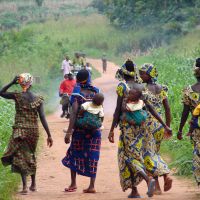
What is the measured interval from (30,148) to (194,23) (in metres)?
36.9

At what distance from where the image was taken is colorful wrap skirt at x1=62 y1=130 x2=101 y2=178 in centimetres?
1034

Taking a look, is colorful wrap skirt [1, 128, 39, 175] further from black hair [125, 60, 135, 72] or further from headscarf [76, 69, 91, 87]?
black hair [125, 60, 135, 72]

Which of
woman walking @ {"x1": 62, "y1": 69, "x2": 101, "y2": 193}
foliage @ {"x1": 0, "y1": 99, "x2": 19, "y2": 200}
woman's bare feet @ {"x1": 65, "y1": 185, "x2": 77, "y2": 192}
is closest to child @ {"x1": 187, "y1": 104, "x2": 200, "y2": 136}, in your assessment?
woman walking @ {"x1": 62, "y1": 69, "x2": 101, "y2": 193}

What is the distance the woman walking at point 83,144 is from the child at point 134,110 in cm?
94

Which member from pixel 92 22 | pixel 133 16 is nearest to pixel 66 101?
pixel 133 16

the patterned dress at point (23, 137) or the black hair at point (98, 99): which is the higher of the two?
the black hair at point (98, 99)

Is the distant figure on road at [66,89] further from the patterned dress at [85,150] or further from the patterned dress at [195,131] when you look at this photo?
the patterned dress at [195,131]

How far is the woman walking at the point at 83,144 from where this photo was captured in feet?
33.7

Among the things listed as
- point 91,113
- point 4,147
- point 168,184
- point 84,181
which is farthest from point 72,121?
point 4,147

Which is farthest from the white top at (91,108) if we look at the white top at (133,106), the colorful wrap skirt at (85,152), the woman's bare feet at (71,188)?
the woman's bare feet at (71,188)

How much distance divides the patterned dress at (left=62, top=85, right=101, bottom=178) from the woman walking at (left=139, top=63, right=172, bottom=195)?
0.77 metres

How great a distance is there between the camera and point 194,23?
151ft

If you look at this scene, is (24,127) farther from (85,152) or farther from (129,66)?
(129,66)

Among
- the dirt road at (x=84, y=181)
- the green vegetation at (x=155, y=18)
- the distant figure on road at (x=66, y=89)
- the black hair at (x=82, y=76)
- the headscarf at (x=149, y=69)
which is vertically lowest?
the green vegetation at (x=155, y=18)
